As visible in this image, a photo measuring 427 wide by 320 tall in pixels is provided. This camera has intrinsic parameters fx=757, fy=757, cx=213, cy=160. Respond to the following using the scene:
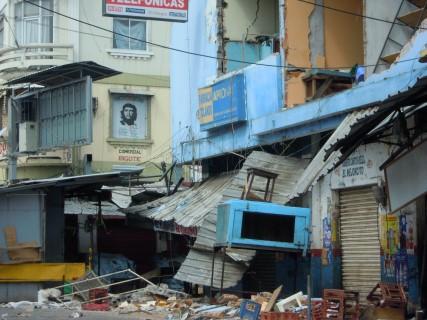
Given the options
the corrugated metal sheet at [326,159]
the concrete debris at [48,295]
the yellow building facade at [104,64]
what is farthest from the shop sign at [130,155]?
the corrugated metal sheet at [326,159]

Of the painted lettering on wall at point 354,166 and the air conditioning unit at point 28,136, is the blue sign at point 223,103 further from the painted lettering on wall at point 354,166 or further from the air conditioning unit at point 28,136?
the air conditioning unit at point 28,136

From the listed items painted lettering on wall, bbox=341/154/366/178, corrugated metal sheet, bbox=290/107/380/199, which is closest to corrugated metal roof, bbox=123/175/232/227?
painted lettering on wall, bbox=341/154/366/178

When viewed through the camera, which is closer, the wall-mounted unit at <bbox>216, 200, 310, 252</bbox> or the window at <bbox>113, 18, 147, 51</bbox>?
the wall-mounted unit at <bbox>216, 200, 310, 252</bbox>

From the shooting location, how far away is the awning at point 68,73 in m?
21.7

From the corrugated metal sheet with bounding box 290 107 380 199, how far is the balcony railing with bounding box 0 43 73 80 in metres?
16.4

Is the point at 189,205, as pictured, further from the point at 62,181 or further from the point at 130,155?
the point at 130,155

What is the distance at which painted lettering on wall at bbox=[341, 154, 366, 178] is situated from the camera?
14727 mm

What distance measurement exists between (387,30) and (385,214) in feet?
12.7

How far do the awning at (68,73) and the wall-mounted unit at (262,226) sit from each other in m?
8.24

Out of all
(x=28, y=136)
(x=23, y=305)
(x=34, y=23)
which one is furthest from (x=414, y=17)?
(x=34, y=23)

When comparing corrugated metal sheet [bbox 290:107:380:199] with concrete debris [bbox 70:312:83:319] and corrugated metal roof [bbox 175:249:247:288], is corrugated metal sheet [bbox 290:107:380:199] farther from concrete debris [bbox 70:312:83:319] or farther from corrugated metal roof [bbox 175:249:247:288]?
concrete debris [bbox 70:312:83:319]

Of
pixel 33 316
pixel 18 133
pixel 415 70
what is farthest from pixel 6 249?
pixel 415 70

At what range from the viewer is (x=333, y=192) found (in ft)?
51.7

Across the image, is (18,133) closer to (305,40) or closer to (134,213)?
(134,213)
